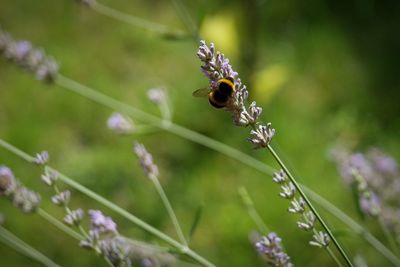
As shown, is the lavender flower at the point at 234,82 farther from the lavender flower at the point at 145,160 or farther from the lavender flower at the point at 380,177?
the lavender flower at the point at 380,177

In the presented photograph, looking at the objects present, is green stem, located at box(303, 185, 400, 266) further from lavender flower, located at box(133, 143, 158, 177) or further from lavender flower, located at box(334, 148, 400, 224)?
lavender flower, located at box(133, 143, 158, 177)

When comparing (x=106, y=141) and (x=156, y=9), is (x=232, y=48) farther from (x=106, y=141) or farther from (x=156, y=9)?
(x=106, y=141)

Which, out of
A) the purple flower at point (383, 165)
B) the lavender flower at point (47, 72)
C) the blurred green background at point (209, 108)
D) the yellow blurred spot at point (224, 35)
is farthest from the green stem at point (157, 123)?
the yellow blurred spot at point (224, 35)

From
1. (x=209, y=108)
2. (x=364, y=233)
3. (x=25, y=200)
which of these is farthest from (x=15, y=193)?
(x=209, y=108)

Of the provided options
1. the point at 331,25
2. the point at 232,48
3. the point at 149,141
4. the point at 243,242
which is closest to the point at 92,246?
the point at 243,242

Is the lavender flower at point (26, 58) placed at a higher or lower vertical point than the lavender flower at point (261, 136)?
higher

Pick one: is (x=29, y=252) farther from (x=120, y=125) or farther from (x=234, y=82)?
(x=234, y=82)

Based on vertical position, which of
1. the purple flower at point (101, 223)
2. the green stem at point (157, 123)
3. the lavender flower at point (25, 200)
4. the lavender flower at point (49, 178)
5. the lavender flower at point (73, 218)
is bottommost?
the purple flower at point (101, 223)

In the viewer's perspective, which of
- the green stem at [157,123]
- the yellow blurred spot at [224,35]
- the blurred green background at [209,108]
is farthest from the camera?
the yellow blurred spot at [224,35]

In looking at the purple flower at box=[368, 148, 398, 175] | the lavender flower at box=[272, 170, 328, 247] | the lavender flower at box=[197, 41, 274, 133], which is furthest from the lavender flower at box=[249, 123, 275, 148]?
the purple flower at box=[368, 148, 398, 175]

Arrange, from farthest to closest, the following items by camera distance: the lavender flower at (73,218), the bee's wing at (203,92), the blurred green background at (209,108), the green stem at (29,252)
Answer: the blurred green background at (209,108) < the green stem at (29,252) < the lavender flower at (73,218) < the bee's wing at (203,92)
